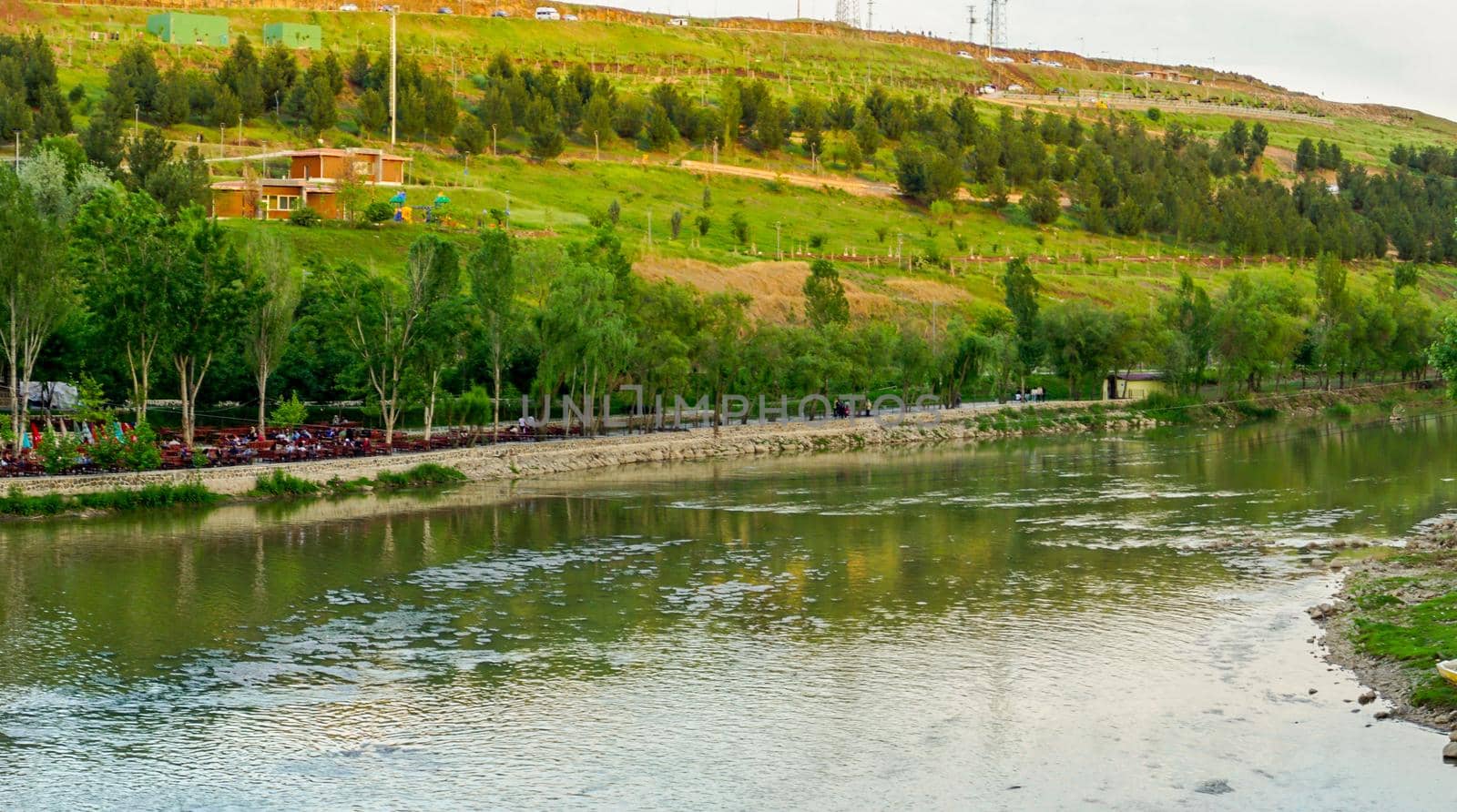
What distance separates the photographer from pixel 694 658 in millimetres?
30734

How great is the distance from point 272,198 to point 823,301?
3508 cm

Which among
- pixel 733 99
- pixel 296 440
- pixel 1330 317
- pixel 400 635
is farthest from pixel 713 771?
pixel 733 99

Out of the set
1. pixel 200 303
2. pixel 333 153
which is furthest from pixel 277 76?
pixel 200 303

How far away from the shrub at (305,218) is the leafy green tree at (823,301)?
27.7m

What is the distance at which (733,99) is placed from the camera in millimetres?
146000

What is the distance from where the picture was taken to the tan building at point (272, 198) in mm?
93000

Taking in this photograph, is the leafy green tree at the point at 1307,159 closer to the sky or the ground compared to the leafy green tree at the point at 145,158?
closer to the sky

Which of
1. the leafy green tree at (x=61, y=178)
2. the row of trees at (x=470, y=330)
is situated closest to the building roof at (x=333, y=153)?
the leafy green tree at (x=61, y=178)

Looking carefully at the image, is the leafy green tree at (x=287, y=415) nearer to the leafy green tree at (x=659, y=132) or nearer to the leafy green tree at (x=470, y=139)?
the leafy green tree at (x=470, y=139)

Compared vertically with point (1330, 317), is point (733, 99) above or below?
above

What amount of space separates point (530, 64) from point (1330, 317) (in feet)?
295

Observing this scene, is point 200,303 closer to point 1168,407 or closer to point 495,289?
point 495,289

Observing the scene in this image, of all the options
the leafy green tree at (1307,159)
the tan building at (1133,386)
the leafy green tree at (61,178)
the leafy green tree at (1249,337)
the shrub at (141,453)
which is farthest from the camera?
the leafy green tree at (1307,159)

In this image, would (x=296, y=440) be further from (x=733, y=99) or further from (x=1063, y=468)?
(x=733, y=99)
